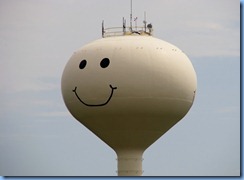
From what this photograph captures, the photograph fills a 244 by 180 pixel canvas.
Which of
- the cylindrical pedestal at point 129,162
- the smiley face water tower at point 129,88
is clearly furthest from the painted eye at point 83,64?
the cylindrical pedestal at point 129,162

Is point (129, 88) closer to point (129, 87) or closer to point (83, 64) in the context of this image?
point (129, 87)

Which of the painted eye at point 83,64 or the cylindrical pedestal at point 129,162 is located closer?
the painted eye at point 83,64

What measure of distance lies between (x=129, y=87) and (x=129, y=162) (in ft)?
10.3

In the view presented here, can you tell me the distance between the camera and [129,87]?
2552 centimetres

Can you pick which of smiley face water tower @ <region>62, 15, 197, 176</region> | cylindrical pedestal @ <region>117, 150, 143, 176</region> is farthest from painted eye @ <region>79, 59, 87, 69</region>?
cylindrical pedestal @ <region>117, 150, 143, 176</region>

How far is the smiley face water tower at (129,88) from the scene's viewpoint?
1007 inches

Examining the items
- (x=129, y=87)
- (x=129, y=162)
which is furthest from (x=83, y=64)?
(x=129, y=162)

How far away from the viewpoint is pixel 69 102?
26.8 m

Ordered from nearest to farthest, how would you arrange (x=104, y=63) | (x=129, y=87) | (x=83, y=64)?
(x=129, y=87), (x=104, y=63), (x=83, y=64)

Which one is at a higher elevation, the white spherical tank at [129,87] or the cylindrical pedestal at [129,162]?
the white spherical tank at [129,87]

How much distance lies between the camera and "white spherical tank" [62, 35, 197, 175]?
83.9 feet

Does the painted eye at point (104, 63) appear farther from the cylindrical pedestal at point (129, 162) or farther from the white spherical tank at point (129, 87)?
the cylindrical pedestal at point (129, 162)

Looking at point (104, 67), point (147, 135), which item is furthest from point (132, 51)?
point (147, 135)

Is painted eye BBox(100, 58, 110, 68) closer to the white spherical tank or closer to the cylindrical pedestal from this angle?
the white spherical tank
